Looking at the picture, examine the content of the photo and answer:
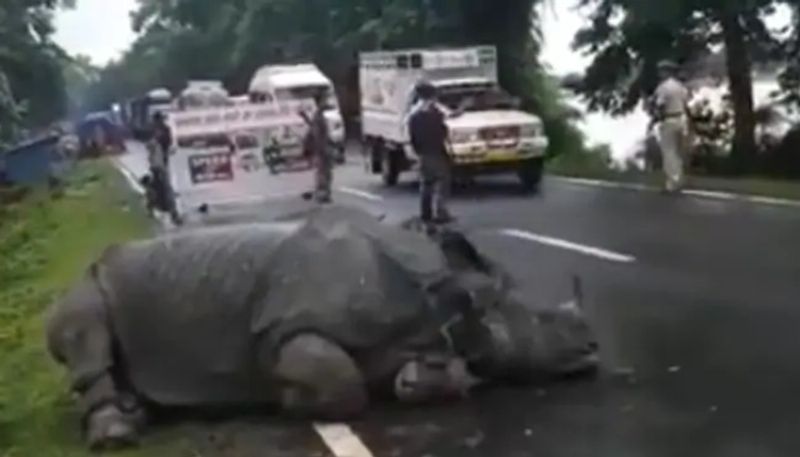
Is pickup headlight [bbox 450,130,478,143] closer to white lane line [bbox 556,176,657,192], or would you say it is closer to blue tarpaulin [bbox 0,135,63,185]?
white lane line [bbox 556,176,657,192]

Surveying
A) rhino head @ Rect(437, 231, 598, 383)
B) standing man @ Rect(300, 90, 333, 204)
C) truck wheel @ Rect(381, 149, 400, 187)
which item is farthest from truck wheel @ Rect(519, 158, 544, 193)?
rhino head @ Rect(437, 231, 598, 383)

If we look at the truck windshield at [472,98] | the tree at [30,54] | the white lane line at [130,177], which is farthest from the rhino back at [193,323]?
the tree at [30,54]

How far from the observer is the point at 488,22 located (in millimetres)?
49156

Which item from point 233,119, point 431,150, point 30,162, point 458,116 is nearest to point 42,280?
point 431,150

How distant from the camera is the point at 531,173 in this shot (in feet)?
104

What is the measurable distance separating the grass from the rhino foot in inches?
4.0

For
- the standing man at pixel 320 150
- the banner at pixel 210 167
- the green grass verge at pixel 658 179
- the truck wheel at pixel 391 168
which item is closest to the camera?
the green grass verge at pixel 658 179

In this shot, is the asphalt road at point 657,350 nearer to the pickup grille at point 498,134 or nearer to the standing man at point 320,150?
the standing man at point 320,150

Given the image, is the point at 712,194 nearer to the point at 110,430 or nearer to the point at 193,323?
the point at 193,323

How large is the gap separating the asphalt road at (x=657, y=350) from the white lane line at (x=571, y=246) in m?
0.02

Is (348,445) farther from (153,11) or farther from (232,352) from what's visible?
(153,11)

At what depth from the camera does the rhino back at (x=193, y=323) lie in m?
10.6

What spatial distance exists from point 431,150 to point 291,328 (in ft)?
40.1

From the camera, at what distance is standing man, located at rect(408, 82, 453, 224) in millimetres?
21953
